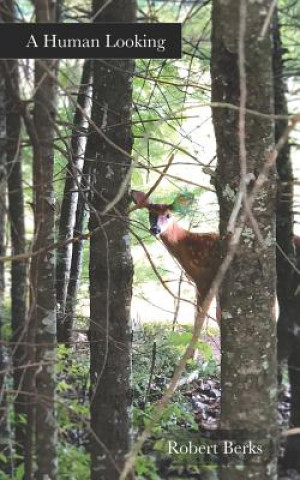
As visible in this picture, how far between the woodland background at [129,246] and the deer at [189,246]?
1.39m

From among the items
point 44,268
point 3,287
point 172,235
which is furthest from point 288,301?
point 172,235

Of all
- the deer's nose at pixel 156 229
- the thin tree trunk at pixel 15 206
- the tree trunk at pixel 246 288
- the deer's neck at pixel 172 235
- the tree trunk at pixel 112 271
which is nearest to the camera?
the thin tree trunk at pixel 15 206

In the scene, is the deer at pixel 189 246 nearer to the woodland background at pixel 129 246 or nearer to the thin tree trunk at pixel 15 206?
the woodland background at pixel 129 246

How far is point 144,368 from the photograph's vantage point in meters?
4.60

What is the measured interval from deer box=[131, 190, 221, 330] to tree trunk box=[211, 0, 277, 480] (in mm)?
2389

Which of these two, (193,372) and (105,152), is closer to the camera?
(105,152)

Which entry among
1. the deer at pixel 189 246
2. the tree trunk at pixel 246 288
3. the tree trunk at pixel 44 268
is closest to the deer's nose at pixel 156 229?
the deer at pixel 189 246

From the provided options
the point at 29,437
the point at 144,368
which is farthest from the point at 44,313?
the point at 144,368

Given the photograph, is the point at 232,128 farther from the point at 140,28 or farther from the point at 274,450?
the point at 274,450

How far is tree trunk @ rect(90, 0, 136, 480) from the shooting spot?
8.55ft

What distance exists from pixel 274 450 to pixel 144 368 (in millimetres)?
2552

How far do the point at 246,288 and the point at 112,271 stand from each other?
803 mm

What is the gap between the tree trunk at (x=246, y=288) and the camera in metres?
1.98

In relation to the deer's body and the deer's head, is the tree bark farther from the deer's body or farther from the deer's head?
the deer's head
